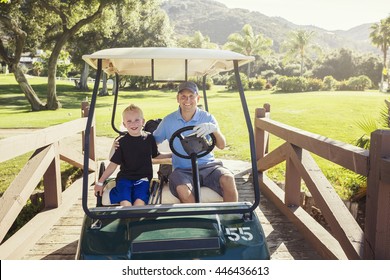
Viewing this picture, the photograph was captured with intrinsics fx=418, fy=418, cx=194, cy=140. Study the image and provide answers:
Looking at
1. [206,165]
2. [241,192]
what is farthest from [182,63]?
[241,192]

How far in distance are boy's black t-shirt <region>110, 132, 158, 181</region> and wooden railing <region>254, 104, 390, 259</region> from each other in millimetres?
1364

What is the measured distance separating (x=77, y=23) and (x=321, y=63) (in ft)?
146

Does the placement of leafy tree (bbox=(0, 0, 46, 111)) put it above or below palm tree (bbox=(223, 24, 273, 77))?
below

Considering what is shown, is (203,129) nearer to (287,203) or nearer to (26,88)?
(287,203)

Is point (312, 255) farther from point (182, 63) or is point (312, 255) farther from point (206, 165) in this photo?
point (182, 63)

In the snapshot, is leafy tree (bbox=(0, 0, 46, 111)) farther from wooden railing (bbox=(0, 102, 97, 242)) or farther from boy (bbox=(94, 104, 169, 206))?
boy (bbox=(94, 104, 169, 206))

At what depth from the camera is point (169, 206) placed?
8.39 feet

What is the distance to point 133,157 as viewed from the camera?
10.2ft

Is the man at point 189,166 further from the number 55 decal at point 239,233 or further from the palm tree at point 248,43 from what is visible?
the palm tree at point 248,43

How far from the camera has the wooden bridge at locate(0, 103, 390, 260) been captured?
250 centimetres

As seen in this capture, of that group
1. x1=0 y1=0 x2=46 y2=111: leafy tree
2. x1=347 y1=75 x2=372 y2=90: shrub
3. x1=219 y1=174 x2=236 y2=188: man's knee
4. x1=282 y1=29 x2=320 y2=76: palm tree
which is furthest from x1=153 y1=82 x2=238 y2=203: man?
x1=282 y1=29 x2=320 y2=76: palm tree

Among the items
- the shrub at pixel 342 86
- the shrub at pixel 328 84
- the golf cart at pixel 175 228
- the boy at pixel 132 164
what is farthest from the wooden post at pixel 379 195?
the shrub at pixel 342 86

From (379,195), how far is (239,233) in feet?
2.78

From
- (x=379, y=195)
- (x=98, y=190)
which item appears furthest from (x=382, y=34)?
(x=98, y=190)
